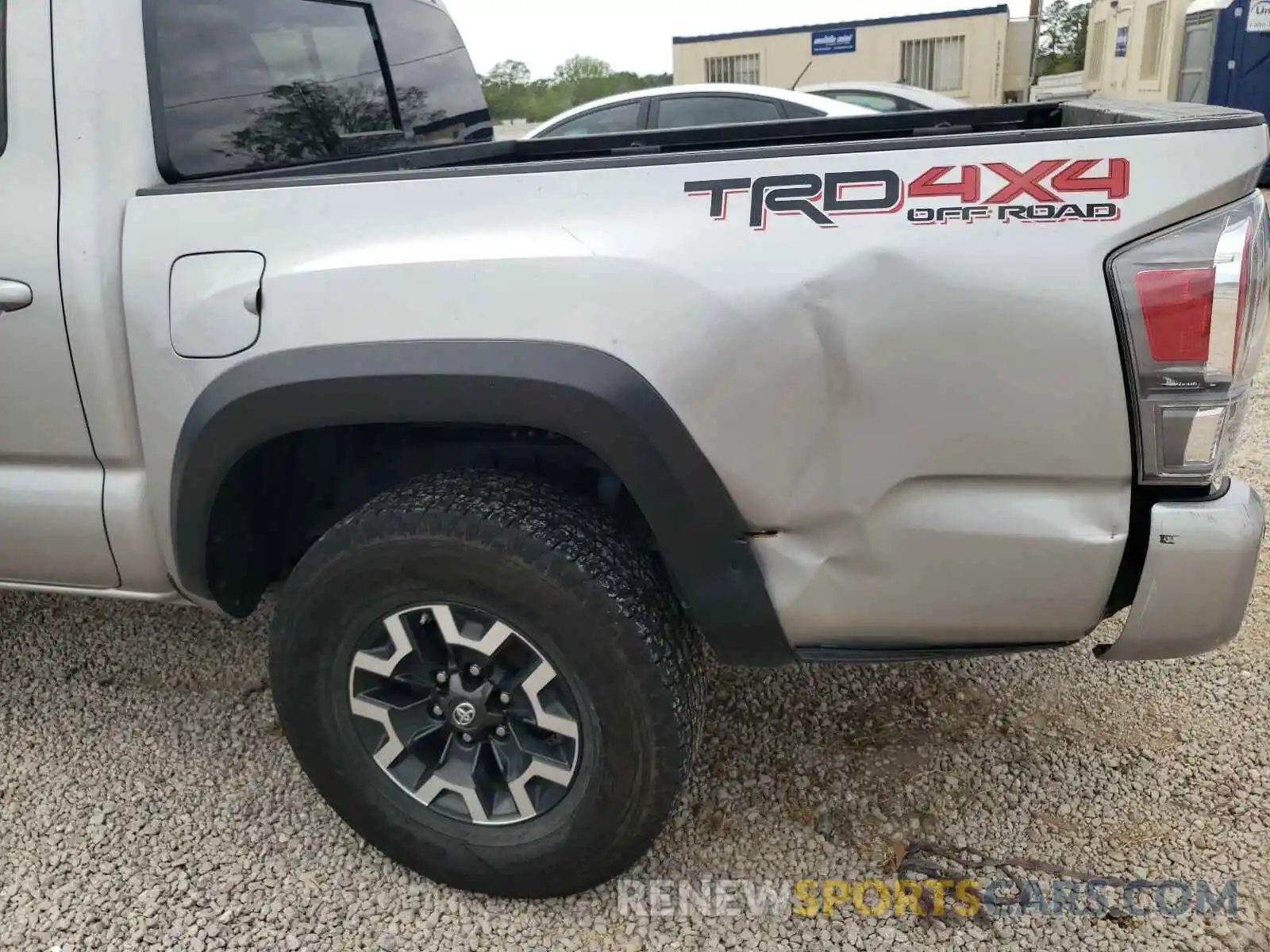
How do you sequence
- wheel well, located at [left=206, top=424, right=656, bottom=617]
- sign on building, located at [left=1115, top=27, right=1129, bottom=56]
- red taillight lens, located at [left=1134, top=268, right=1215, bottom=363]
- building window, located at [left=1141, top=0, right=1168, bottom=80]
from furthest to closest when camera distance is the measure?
sign on building, located at [left=1115, top=27, right=1129, bottom=56] < building window, located at [left=1141, top=0, right=1168, bottom=80] < wheel well, located at [left=206, top=424, right=656, bottom=617] < red taillight lens, located at [left=1134, top=268, right=1215, bottom=363]

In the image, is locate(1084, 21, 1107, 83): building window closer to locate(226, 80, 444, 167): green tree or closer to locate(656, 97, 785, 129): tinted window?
locate(656, 97, 785, 129): tinted window

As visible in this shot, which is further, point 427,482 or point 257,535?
point 257,535

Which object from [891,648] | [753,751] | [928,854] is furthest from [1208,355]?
[753,751]

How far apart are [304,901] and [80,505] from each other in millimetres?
981

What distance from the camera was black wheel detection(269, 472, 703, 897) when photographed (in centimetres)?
187

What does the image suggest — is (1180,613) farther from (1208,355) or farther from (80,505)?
(80,505)

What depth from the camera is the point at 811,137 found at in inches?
125

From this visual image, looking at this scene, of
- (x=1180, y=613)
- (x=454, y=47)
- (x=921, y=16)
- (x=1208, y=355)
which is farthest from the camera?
(x=921, y=16)

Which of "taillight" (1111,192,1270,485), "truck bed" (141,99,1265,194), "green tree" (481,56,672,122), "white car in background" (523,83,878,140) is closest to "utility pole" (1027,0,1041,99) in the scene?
"green tree" (481,56,672,122)

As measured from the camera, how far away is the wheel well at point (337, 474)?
2086 mm

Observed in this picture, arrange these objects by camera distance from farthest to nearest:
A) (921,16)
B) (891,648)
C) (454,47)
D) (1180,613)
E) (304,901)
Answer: (921,16)
(454,47)
(304,901)
(891,648)
(1180,613)

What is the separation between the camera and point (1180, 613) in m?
1.68

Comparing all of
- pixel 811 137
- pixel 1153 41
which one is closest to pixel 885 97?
pixel 811 137

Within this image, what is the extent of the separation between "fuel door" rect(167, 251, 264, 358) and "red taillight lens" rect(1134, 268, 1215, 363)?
4.93 feet
